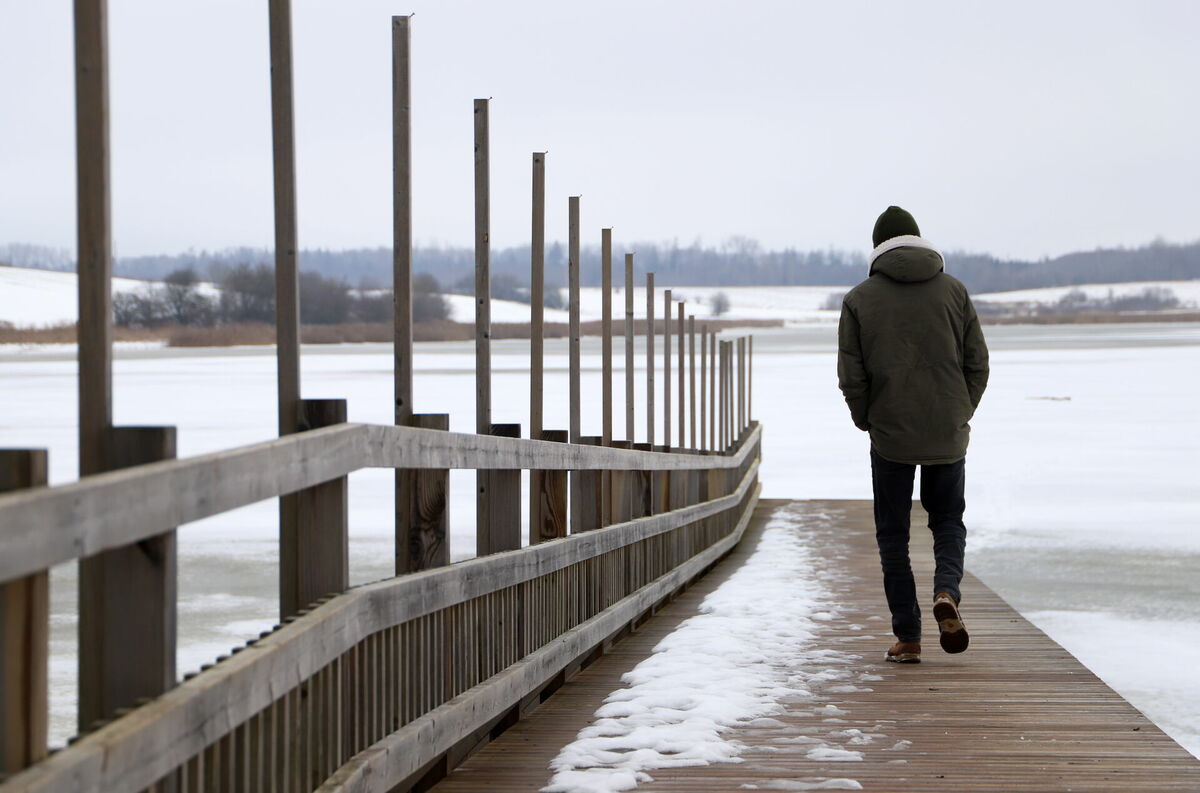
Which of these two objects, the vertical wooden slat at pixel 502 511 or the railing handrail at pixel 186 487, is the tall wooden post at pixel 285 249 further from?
the vertical wooden slat at pixel 502 511

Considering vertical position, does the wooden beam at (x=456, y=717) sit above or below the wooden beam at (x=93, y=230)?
below

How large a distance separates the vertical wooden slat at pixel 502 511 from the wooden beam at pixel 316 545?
1308mm

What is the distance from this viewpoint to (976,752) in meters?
3.76

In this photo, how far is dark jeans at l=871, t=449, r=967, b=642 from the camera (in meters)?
4.99

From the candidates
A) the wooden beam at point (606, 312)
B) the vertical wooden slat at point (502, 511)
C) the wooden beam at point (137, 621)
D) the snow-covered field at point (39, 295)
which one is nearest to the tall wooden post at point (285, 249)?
the snow-covered field at point (39, 295)

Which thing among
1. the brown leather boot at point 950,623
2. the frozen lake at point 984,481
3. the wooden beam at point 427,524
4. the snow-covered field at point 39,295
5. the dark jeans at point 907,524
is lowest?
the frozen lake at point 984,481

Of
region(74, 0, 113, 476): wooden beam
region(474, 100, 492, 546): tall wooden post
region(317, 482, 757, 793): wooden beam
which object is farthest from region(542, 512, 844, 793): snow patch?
region(74, 0, 113, 476): wooden beam

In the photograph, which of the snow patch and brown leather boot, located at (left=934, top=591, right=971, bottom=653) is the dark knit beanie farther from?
the snow patch

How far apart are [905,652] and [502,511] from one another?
1.85 metres

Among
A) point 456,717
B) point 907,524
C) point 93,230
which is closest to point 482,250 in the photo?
point 907,524

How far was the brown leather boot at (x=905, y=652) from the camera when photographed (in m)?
5.14

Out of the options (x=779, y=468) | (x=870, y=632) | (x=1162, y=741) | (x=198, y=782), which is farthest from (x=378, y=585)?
(x=779, y=468)

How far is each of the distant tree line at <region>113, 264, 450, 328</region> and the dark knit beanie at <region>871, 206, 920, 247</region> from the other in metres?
2.14

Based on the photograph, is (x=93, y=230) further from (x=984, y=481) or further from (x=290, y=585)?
(x=984, y=481)
